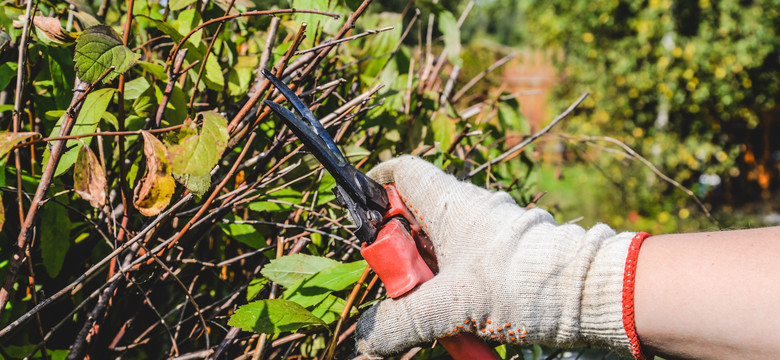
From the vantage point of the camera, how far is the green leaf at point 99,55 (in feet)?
2.60

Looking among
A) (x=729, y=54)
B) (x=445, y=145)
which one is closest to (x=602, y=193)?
(x=729, y=54)

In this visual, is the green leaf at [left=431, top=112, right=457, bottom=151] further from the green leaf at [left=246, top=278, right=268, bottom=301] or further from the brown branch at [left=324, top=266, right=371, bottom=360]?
the green leaf at [left=246, top=278, right=268, bottom=301]

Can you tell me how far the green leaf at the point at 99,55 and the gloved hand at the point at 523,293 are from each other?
24.2 inches

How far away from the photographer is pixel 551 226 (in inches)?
43.4

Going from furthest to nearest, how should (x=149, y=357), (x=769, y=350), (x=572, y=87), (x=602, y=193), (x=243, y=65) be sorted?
(x=572, y=87) < (x=602, y=193) < (x=149, y=357) < (x=243, y=65) < (x=769, y=350)

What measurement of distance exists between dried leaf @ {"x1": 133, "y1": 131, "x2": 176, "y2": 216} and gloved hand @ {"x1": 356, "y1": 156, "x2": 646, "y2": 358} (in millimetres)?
455

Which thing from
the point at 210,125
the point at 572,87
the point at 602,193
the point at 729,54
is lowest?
the point at 602,193

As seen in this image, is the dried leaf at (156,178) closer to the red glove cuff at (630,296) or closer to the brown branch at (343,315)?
the brown branch at (343,315)

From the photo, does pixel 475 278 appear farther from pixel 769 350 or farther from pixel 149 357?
pixel 149 357

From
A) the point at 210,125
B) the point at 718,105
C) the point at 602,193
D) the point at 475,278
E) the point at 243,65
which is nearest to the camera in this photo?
the point at 210,125

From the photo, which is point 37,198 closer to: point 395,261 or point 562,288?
point 395,261

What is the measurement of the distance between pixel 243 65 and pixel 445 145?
0.53 meters

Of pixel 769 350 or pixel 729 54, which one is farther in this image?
pixel 729 54

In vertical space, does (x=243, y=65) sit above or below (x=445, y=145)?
above
